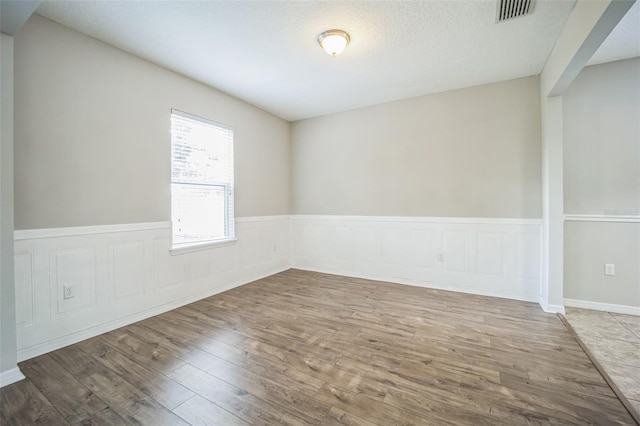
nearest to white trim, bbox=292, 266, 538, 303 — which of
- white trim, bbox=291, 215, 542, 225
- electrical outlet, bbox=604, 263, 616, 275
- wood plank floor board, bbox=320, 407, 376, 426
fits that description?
electrical outlet, bbox=604, 263, 616, 275

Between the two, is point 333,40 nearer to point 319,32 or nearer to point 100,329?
point 319,32

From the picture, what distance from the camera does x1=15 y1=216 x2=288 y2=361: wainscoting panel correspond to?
6.97 ft

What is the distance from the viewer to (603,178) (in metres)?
3.04

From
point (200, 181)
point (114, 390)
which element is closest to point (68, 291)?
point (114, 390)

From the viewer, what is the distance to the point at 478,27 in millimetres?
2389

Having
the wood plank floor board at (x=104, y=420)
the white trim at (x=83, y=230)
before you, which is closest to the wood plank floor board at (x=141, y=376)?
the wood plank floor board at (x=104, y=420)

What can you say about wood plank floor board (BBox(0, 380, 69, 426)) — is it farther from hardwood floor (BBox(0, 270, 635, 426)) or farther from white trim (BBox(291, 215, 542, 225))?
white trim (BBox(291, 215, 542, 225))

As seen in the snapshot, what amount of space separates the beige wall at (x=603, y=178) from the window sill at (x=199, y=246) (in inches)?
170

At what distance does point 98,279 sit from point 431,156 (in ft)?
13.7

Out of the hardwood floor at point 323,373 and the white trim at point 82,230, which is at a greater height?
the white trim at point 82,230

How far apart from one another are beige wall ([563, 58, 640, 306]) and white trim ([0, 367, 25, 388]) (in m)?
5.21

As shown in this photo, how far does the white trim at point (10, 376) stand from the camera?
5.79 ft

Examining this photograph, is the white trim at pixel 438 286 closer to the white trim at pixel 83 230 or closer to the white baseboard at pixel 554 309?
the white baseboard at pixel 554 309

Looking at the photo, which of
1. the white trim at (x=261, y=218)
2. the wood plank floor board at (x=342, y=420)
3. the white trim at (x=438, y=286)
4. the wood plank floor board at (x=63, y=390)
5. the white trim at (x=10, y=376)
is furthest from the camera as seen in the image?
the white trim at (x=261, y=218)
